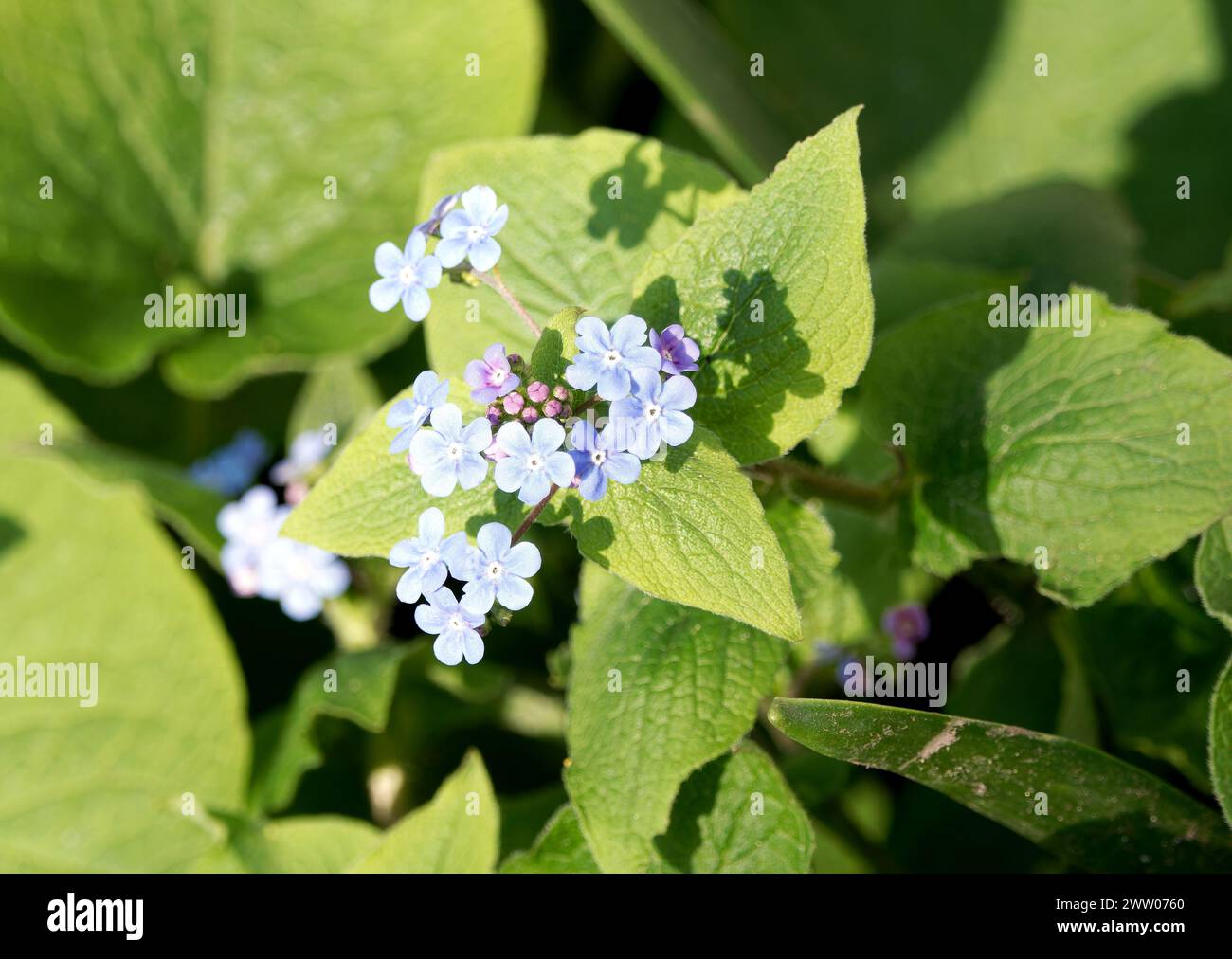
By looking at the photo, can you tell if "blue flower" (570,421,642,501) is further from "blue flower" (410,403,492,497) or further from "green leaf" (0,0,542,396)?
"green leaf" (0,0,542,396)

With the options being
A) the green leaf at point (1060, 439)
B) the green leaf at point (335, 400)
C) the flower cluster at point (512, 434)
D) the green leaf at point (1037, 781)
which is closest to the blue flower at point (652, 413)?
the flower cluster at point (512, 434)

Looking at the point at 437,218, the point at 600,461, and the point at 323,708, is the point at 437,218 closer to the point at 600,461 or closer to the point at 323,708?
the point at 600,461

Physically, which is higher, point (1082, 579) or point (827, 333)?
point (827, 333)

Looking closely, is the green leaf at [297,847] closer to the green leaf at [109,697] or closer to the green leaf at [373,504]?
the green leaf at [109,697]

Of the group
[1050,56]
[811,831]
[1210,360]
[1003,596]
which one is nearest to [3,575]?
[811,831]
